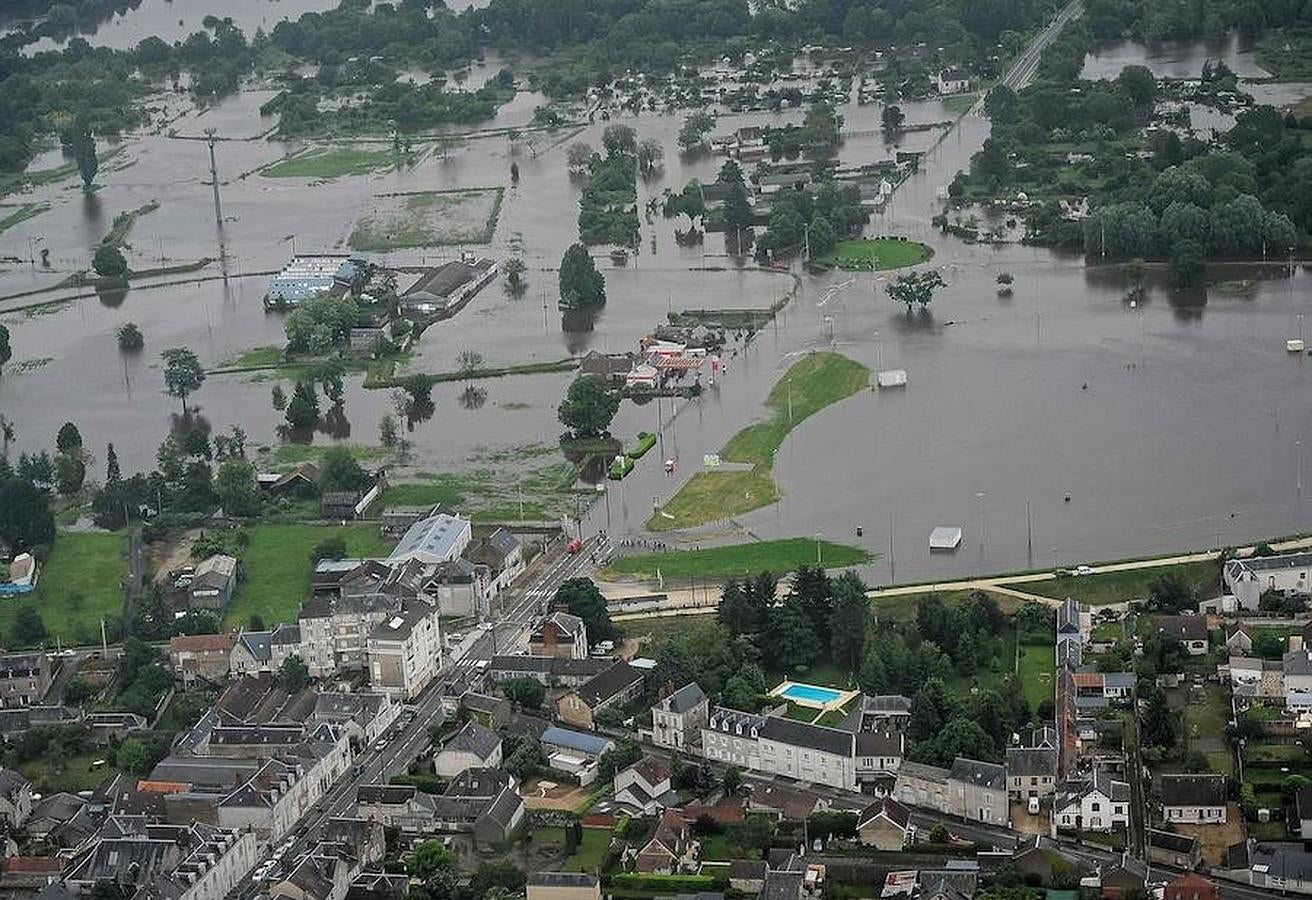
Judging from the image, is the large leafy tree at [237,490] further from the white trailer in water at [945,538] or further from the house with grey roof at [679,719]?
the house with grey roof at [679,719]

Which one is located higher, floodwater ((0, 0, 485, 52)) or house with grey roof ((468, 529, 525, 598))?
floodwater ((0, 0, 485, 52))

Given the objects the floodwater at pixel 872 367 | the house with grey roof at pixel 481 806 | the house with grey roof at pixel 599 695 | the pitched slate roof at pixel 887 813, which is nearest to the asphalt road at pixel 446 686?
the house with grey roof at pixel 481 806

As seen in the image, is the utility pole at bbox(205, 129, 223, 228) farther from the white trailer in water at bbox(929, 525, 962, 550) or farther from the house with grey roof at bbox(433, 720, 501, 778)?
the house with grey roof at bbox(433, 720, 501, 778)

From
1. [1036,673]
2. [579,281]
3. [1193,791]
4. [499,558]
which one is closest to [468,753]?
[499,558]

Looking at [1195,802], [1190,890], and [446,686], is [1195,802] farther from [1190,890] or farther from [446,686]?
[446,686]

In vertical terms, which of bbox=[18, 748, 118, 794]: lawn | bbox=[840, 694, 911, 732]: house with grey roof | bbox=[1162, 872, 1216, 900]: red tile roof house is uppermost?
bbox=[1162, 872, 1216, 900]: red tile roof house

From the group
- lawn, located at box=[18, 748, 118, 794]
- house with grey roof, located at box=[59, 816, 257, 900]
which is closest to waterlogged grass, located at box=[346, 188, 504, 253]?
lawn, located at box=[18, 748, 118, 794]

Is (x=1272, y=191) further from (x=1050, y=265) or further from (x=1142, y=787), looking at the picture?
(x=1142, y=787)
